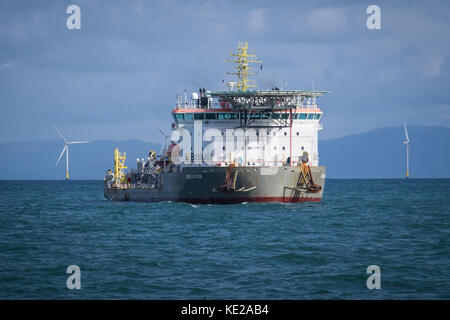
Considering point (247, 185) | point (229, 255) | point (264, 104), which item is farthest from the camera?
point (264, 104)

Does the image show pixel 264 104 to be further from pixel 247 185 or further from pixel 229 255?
pixel 229 255

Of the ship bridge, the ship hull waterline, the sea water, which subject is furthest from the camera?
the ship bridge

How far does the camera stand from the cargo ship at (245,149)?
56.2m

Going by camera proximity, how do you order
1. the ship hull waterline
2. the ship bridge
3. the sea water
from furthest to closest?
1. the ship bridge
2. the ship hull waterline
3. the sea water

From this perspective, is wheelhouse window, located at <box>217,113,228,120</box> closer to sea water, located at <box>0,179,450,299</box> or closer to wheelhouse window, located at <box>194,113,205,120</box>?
wheelhouse window, located at <box>194,113,205,120</box>

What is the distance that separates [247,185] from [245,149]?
17.0 ft

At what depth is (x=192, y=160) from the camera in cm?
6141

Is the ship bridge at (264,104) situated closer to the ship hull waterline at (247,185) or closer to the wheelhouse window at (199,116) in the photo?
the wheelhouse window at (199,116)

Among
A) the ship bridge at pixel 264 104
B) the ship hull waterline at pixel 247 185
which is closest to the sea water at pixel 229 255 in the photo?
the ship hull waterline at pixel 247 185

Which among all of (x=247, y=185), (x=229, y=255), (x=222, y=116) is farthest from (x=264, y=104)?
(x=229, y=255)

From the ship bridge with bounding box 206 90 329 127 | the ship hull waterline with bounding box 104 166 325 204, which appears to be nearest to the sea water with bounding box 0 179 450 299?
the ship hull waterline with bounding box 104 166 325 204

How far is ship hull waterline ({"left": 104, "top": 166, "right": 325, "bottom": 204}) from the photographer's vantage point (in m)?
55.6

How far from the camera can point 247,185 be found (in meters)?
55.8
